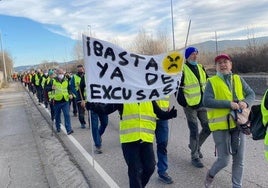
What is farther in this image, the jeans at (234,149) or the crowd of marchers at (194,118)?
the jeans at (234,149)

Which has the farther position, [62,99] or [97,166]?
[62,99]

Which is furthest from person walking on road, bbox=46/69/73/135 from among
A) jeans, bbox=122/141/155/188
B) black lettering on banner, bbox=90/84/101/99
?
jeans, bbox=122/141/155/188

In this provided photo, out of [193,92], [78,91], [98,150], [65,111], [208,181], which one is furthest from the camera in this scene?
[78,91]

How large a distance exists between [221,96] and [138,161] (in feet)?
4.66

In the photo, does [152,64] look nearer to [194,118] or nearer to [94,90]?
[94,90]

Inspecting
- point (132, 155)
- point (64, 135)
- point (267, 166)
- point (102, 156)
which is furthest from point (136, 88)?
point (64, 135)

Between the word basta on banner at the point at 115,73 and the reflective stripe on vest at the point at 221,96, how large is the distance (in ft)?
2.33

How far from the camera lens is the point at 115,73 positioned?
524 cm

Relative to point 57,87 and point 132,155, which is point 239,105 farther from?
point 57,87

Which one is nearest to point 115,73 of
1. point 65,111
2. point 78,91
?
point 65,111

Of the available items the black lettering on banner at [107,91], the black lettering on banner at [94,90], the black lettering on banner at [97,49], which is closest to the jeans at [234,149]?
the black lettering on banner at [107,91]

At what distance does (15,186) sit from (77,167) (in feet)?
3.76

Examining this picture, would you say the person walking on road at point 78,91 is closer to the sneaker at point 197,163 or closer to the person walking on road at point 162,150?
the sneaker at point 197,163

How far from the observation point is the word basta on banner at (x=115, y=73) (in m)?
5.18
